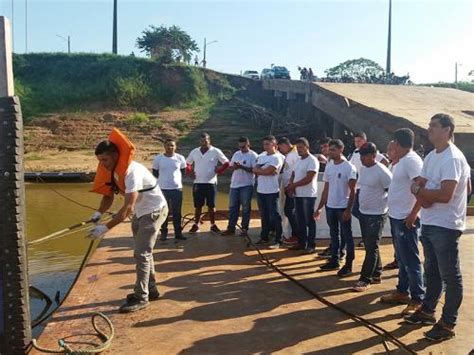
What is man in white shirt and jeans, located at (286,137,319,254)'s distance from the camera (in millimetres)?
7418

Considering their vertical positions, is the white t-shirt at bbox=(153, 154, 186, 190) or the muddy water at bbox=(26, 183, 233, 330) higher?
the white t-shirt at bbox=(153, 154, 186, 190)

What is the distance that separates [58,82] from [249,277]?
33.2 metres

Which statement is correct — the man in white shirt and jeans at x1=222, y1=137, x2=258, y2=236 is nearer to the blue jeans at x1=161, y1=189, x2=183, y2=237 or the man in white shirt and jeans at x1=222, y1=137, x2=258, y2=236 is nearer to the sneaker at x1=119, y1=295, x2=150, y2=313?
the blue jeans at x1=161, y1=189, x2=183, y2=237

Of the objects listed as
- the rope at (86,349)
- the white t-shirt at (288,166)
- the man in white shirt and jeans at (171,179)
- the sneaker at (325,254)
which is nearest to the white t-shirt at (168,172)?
the man in white shirt and jeans at (171,179)

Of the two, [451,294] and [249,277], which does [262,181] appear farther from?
[451,294]

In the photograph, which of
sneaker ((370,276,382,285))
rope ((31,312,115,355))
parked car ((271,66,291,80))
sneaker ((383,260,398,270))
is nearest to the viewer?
rope ((31,312,115,355))

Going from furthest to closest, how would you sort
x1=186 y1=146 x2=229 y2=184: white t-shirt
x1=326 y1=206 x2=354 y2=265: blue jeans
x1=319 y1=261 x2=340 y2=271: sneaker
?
1. x1=186 y1=146 x2=229 y2=184: white t-shirt
2. x1=319 y1=261 x2=340 y2=271: sneaker
3. x1=326 y1=206 x2=354 y2=265: blue jeans

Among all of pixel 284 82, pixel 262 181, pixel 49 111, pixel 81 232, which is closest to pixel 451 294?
pixel 262 181

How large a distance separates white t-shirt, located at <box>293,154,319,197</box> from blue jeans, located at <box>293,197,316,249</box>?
9cm

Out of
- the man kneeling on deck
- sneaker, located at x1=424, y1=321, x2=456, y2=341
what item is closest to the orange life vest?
the man kneeling on deck

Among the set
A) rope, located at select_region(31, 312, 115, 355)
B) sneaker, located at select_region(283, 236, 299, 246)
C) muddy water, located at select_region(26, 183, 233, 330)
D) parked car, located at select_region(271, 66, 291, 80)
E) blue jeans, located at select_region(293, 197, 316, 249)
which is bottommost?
muddy water, located at select_region(26, 183, 233, 330)

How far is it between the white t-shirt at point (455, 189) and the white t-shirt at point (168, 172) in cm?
457

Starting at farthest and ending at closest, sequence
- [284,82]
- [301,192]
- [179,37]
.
Answer: [179,37]
[284,82]
[301,192]

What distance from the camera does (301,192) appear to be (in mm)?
7535
